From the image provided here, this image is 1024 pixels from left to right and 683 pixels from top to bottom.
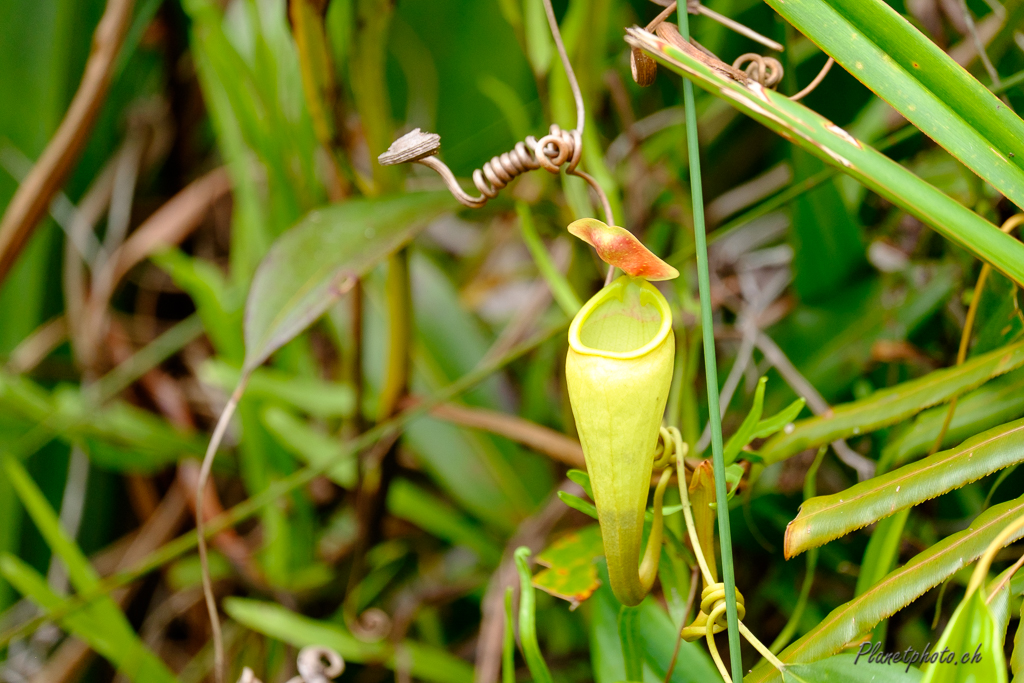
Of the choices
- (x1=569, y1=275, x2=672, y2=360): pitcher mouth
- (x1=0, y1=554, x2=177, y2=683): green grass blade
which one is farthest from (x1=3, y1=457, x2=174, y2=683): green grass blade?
(x1=569, y1=275, x2=672, y2=360): pitcher mouth

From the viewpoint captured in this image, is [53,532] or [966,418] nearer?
[966,418]

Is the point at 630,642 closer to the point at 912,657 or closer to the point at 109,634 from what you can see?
the point at 912,657

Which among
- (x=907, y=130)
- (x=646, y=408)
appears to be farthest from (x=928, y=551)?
(x=907, y=130)

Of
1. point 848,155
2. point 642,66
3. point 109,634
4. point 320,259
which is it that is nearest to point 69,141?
point 320,259

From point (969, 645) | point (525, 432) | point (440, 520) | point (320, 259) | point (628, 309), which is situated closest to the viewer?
point (969, 645)

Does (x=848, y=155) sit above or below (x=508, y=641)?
above

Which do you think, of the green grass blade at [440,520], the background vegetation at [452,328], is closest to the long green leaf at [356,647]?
the background vegetation at [452,328]

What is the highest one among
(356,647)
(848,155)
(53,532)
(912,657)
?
(848,155)
